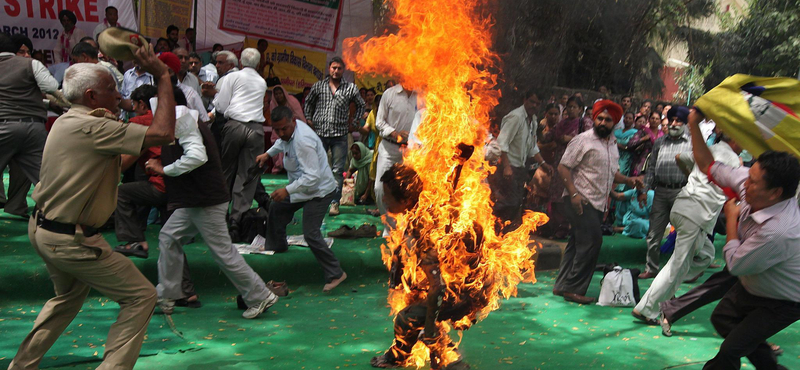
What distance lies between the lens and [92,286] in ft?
13.7

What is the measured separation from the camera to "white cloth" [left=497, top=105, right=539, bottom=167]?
889 centimetres

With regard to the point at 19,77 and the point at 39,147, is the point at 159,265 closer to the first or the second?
the point at 39,147

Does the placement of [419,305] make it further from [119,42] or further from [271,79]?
[271,79]

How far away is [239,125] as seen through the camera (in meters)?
8.53

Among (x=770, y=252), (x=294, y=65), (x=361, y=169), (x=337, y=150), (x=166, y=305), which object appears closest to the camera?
(x=770, y=252)

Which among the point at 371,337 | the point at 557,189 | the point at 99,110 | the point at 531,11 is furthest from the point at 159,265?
the point at 531,11

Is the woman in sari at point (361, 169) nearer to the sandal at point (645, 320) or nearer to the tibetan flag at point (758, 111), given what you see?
the sandal at point (645, 320)

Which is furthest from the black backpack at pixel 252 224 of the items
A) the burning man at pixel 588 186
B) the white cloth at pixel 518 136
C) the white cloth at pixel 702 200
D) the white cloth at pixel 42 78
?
the white cloth at pixel 702 200

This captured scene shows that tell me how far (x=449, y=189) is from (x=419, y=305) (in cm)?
88

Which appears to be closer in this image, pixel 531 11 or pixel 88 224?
pixel 88 224

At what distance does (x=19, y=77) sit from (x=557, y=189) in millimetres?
7547

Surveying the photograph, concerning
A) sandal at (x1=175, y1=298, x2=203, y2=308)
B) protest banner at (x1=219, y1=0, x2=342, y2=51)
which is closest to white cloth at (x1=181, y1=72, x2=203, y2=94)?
sandal at (x1=175, y1=298, x2=203, y2=308)

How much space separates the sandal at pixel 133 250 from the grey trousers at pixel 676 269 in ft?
17.5

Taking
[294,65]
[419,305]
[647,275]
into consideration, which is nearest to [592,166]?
[647,275]
